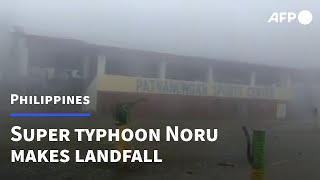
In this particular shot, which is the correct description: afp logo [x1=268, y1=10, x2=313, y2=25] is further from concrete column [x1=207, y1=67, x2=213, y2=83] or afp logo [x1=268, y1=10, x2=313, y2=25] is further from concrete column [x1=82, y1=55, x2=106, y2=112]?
concrete column [x1=82, y1=55, x2=106, y2=112]

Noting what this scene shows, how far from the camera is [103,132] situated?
176cm

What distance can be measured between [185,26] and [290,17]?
13.8 inches

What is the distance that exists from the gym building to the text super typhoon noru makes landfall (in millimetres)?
70

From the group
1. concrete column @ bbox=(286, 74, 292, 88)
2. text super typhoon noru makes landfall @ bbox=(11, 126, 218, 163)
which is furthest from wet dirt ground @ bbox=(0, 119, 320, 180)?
concrete column @ bbox=(286, 74, 292, 88)

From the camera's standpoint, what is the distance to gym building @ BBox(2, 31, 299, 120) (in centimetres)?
163

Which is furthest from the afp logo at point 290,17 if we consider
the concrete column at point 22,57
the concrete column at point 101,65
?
the concrete column at point 22,57

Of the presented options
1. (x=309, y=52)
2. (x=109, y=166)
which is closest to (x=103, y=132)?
(x=109, y=166)

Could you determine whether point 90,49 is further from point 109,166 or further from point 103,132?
point 109,166

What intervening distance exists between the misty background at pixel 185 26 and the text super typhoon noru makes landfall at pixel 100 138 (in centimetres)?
29

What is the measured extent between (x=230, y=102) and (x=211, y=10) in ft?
1.08

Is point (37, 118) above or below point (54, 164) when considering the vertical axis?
above

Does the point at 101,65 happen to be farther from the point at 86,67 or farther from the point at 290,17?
the point at 290,17

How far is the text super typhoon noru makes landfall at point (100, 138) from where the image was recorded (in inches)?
68.3

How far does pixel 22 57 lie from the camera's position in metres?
1.66
